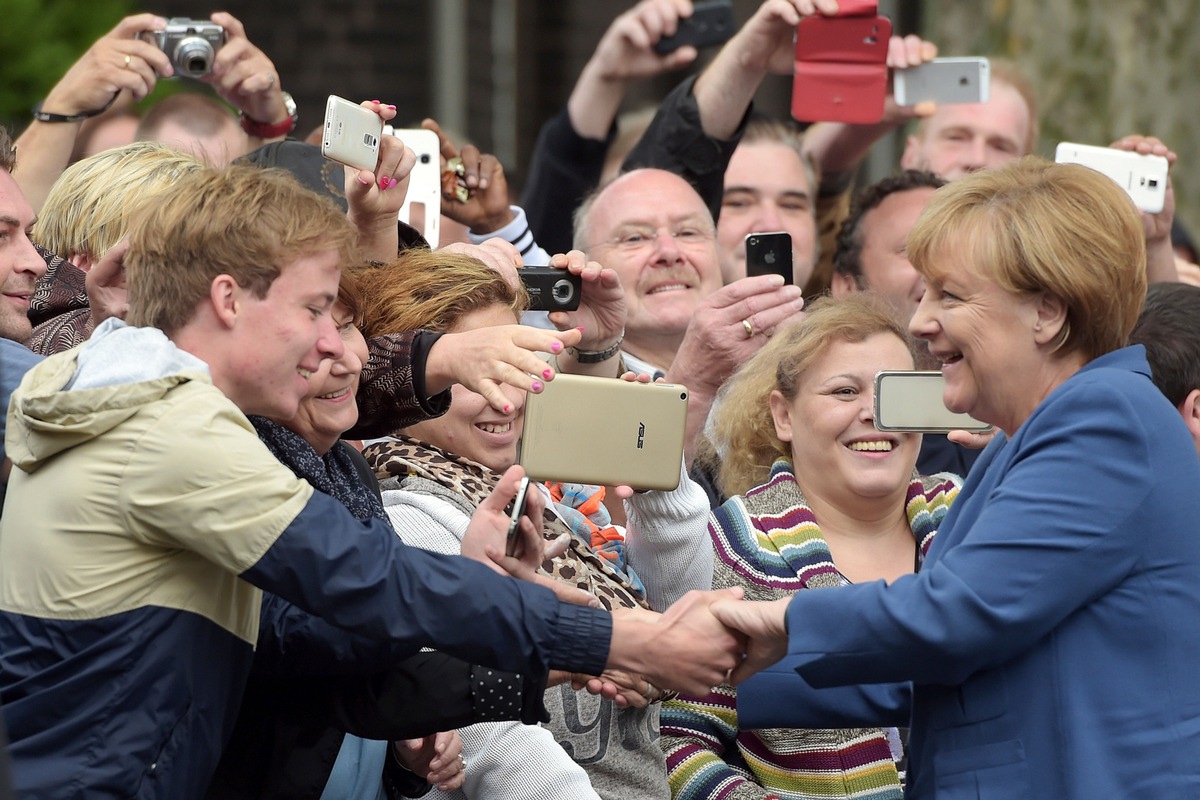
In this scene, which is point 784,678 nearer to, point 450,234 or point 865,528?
point 865,528

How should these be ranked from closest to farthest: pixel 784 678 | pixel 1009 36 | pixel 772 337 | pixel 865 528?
pixel 784 678 → pixel 865 528 → pixel 772 337 → pixel 1009 36

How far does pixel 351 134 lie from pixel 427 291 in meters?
0.34

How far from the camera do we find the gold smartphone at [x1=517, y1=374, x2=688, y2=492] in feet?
9.93

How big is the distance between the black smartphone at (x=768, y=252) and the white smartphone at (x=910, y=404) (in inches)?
36.6

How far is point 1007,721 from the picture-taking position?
2732 mm

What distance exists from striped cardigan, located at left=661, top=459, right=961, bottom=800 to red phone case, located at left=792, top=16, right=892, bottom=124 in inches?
65.1

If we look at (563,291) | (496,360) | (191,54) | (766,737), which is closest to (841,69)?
(563,291)

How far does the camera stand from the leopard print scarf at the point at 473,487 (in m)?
3.28

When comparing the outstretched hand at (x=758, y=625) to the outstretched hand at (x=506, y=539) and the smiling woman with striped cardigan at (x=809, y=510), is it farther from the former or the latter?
the smiling woman with striped cardigan at (x=809, y=510)

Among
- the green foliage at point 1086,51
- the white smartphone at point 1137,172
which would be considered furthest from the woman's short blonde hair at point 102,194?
the green foliage at point 1086,51

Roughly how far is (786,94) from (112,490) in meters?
8.05

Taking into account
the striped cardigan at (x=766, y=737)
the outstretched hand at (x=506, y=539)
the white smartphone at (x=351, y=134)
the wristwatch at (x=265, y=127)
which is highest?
the white smartphone at (x=351, y=134)

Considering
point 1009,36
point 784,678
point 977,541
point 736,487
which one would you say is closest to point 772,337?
point 736,487

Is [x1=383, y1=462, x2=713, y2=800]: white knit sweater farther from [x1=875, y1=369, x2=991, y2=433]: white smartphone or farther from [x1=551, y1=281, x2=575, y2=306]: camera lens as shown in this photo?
[x1=551, y1=281, x2=575, y2=306]: camera lens
